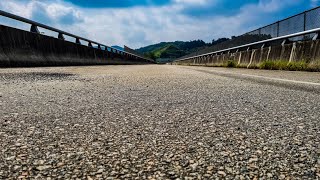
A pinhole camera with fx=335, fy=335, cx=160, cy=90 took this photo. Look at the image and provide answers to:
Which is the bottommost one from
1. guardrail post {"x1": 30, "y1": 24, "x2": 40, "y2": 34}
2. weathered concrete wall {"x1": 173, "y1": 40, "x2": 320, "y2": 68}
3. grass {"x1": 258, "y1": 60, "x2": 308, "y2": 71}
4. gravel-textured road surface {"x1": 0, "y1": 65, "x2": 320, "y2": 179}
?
gravel-textured road surface {"x1": 0, "y1": 65, "x2": 320, "y2": 179}

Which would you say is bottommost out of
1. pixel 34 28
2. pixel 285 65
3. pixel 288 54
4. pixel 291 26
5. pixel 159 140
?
pixel 159 140

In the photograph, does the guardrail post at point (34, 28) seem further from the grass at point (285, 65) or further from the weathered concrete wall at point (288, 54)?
the weathered concrete wall at point (288, 54)

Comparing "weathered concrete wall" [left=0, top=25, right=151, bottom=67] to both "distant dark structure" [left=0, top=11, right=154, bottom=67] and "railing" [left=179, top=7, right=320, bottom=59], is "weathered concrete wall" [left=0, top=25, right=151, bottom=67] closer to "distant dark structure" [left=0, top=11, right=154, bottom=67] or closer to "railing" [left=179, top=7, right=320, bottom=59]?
"distant dark structure" [left=0, top=11, right=154, bottom=67]

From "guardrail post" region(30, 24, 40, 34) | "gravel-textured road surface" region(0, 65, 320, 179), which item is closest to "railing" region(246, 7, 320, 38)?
"guardrail post" region(30, 24, 40, 34)

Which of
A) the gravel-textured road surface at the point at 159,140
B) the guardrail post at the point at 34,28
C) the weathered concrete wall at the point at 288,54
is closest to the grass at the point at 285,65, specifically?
→ the weathered concrete wall at the point at 288,54

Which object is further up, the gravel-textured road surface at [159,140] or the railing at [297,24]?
the railing at [297,24]

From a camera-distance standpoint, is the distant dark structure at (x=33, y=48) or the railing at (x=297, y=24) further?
the railing at (x=297, y=24)

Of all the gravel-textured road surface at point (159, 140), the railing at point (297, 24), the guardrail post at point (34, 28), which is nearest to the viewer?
the gravel-textured road surface at point (159, 140)

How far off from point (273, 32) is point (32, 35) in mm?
14637

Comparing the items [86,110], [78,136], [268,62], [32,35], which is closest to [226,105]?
[86,110]

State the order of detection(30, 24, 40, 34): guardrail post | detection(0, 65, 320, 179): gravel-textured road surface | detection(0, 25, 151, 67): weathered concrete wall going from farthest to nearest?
1. detection(30, 24, 40, 34): guardrail post
2. detection(0, 25, 151, 67): weathered concrete wall
3. detection(0, 65, 320, 179): gravel-textured road surface

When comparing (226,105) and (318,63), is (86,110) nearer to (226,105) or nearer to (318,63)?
(226,105)

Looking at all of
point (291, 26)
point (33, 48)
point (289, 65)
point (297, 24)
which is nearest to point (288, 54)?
point (289, 65)

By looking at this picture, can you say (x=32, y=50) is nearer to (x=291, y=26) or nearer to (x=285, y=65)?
(x=285, y=65)
